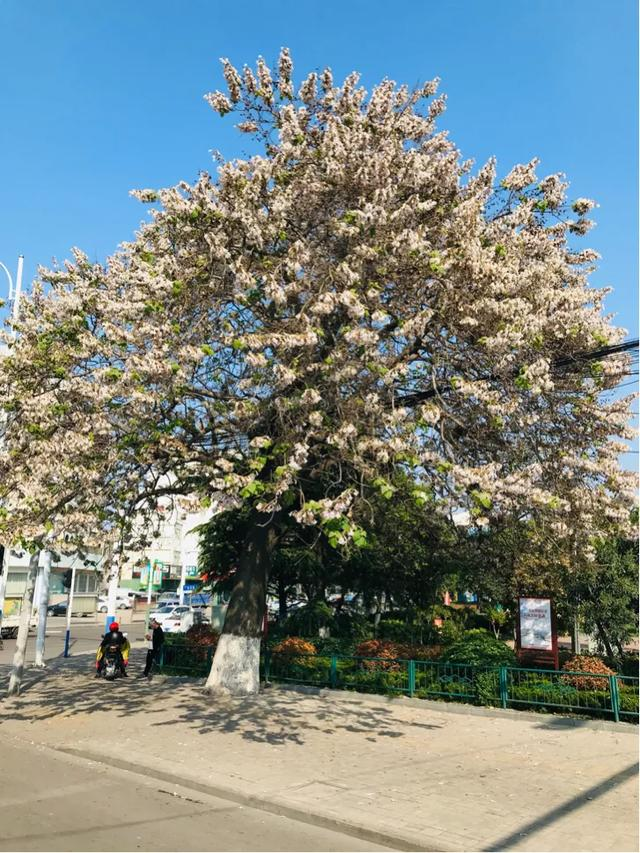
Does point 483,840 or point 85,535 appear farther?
point 85,535

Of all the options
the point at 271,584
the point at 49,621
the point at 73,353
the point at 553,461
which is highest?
the point at 73,353

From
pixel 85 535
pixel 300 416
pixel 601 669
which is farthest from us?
pixel 601 669

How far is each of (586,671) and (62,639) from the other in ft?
97.3

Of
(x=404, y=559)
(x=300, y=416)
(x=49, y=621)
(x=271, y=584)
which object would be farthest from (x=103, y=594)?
(x=300, y=416)

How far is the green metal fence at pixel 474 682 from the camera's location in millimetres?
13945

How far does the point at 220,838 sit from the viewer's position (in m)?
7.13

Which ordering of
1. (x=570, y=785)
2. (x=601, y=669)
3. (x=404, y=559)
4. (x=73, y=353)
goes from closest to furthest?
1. (x=570, y=785)
2. (x=73, y=353)
3. (x=601, y=669)
4. (x=404, y=559)

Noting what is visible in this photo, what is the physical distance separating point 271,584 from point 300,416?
693 inches

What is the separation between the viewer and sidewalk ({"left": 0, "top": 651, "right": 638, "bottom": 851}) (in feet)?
25.7

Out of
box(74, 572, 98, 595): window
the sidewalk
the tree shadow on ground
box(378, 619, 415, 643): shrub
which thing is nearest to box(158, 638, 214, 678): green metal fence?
the tree shadow on ground

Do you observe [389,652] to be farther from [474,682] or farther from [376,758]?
[376,758]

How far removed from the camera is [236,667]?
15516 millimetres

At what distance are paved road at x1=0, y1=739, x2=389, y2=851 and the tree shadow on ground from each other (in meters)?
3.17

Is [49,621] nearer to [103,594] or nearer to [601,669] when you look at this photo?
[103,594]
